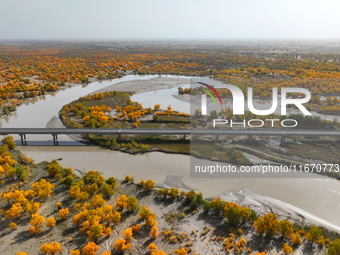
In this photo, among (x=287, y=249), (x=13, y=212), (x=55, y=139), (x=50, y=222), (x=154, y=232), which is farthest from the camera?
(x=55, y=139)

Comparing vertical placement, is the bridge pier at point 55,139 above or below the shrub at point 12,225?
above

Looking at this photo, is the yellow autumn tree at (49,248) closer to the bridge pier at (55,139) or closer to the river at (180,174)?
the river at (180,174)

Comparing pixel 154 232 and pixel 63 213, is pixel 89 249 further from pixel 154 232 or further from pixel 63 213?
pixel 63 213

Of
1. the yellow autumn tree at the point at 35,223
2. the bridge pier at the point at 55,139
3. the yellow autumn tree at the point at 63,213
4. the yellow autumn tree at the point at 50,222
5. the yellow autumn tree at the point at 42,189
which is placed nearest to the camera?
the yellow autumn tree at the point at 35,223

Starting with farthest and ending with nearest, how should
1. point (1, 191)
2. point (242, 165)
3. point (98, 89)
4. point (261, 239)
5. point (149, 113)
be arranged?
point (98, 89), point (149, 113), point (242, 165), point (1, 191), point (261, 239)

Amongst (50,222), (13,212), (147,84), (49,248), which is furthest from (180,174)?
(147,84)

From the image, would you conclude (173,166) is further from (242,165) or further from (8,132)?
(8,132)

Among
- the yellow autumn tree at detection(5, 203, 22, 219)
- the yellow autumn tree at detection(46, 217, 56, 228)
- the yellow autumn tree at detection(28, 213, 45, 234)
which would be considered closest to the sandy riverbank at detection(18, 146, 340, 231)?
the yellow autumn tree at detection(46, 217, 56, 228)

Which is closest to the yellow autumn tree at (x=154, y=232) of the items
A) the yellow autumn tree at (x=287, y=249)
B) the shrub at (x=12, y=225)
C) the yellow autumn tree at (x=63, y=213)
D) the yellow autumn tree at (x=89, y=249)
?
the yellow autumn tree at (x=89, y=249)

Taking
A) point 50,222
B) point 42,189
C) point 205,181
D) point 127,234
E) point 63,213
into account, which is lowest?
point 205,181

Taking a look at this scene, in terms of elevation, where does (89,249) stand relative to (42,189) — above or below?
below

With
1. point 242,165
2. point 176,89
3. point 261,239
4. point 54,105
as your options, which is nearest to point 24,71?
point 54,105
